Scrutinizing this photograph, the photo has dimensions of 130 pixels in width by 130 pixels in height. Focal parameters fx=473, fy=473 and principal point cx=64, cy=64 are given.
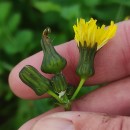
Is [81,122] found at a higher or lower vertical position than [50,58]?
lower

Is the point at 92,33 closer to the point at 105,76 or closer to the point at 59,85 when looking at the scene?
the point at 59,85

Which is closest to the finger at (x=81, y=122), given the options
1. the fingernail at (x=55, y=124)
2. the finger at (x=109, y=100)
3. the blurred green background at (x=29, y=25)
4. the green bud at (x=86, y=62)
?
the fingernail at (x=55, y=124)

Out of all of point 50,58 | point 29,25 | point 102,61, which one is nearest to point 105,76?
point 102,61

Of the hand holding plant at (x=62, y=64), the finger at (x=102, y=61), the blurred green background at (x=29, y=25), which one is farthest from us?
the blurred green background at (x=29, y=25)

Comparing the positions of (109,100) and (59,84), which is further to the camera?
(109,100)

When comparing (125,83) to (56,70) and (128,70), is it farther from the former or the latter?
(56,70)

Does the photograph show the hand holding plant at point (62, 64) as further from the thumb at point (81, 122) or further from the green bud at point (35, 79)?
the thumb at point (81, 122)
